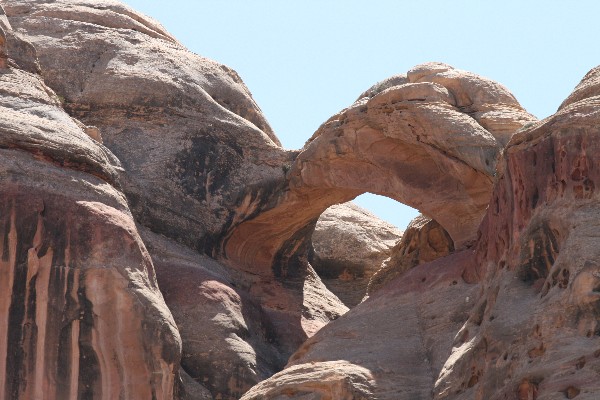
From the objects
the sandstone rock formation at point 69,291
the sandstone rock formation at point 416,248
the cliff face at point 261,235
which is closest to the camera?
the cliff face at point 261,235

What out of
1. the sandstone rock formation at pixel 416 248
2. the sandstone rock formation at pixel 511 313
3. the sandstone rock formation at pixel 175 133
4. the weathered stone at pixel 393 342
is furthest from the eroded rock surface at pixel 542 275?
the sandstone rock formation at pixel 416 248

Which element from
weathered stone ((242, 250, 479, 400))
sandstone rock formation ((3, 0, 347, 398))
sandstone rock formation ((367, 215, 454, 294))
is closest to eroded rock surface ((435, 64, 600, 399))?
weathered stone ((242, 250, 479, 400))

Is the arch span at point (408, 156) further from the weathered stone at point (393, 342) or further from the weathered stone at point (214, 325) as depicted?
the weathered stone at point (214, 325)

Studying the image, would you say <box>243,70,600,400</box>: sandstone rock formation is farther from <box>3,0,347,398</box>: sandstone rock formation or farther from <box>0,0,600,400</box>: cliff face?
<box>3,0,347,398</box>: sandstone rock formation

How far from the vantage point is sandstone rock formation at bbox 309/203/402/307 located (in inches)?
1244

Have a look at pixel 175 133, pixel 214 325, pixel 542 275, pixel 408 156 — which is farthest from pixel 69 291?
pixel 408 156

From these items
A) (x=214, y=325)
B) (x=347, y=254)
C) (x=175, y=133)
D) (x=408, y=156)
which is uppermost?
(x=175, y=133)

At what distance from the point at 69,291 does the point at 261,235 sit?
8304 millimetres

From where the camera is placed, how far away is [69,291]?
19.4m

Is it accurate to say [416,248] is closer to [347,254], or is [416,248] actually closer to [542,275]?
[347,254]

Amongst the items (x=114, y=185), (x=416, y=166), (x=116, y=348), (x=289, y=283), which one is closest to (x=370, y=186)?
(x=416, y=166)

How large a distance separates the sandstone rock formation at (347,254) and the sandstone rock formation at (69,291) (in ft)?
37.3

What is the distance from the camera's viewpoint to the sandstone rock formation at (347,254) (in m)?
31.6

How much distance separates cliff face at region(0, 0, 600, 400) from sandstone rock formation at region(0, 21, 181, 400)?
0.09 feet
